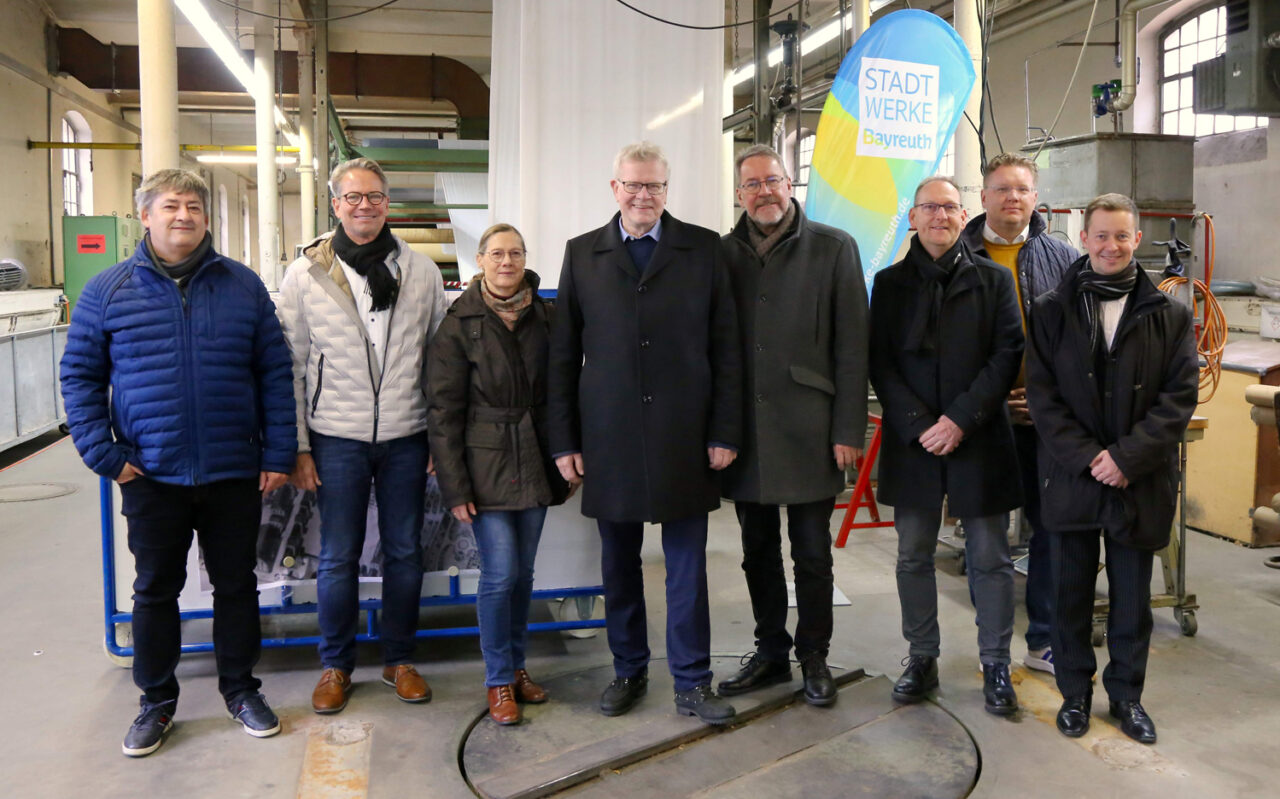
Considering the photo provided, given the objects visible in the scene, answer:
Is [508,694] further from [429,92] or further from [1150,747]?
[429,92]

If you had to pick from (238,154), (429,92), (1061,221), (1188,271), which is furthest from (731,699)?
(238,154)

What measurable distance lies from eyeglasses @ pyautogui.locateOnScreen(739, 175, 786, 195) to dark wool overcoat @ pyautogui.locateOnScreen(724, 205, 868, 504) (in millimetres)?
125

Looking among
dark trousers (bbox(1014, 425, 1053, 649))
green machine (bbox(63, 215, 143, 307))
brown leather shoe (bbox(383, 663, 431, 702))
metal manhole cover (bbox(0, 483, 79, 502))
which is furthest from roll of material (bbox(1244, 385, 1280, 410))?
green machine (bbox(63, 215, 143, 307))

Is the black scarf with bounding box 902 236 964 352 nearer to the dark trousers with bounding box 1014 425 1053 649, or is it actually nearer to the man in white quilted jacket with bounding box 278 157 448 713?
the dark trousers with bounding box 1014 425 1053 649

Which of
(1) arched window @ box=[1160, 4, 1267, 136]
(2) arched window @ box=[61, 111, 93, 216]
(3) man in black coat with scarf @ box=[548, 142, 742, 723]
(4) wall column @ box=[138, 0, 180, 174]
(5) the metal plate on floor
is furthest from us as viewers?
(2) arched window @ box=[61, 111, 93, 216]

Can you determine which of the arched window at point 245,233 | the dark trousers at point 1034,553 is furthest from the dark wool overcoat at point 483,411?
the arched window at point 245,233

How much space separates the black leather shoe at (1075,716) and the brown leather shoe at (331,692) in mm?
2085

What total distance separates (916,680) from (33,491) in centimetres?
565

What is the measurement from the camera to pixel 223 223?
2142 cm

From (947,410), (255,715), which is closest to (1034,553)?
(947,410)

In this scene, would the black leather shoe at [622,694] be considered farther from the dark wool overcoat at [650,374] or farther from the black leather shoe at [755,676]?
the dark wool overcoat at [650,374]

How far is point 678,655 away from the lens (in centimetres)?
284

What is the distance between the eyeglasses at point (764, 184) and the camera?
2789mm

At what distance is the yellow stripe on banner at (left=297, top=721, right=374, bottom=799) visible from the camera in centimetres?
248
